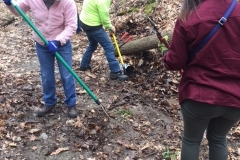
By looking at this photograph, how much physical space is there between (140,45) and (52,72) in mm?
2833

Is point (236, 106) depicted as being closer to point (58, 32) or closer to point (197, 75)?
point (197, 75)

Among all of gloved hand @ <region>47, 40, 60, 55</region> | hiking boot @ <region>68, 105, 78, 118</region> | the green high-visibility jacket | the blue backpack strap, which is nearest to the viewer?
the blue backpack strap

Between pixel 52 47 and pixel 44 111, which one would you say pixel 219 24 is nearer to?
pixel 52 47

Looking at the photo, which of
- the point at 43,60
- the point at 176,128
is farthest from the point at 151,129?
the point at 43,60

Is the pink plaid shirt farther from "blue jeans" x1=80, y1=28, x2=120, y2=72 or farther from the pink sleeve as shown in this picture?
"blue jeans" x1=80, y1=28, x2=120, y2=72

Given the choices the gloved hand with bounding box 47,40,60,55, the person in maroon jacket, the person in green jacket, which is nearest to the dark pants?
the person in maroon jacket

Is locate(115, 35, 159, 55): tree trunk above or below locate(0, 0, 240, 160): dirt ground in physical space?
above

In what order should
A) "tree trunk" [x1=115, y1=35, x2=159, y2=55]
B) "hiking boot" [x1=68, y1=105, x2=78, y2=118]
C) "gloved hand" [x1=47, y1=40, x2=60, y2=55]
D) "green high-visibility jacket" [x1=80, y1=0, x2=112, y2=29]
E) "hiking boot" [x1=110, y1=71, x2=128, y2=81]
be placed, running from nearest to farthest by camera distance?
"gloved hand" [x1=47, y1=40, x2=60, y2=55]
"hiking boot" [x1=68, y1=105, x2=78, y2=118]
"green high-visibility jacket" [x1=80, y1=0, x2=112, y2=29]
"hiking boot" [x1=110, y1=71, x2=128, y2=81]
"tree trunk" [x1=115, y1=35, x2=159, y2=55]

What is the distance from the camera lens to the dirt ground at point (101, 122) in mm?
4395

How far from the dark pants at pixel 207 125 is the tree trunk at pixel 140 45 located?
3769 mm

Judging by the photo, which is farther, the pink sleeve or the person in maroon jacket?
the pink sleeve

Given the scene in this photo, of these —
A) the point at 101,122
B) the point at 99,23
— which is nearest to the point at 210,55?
the point at 101,122

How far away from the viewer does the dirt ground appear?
4.39 metres

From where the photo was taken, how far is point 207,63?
111 inches
